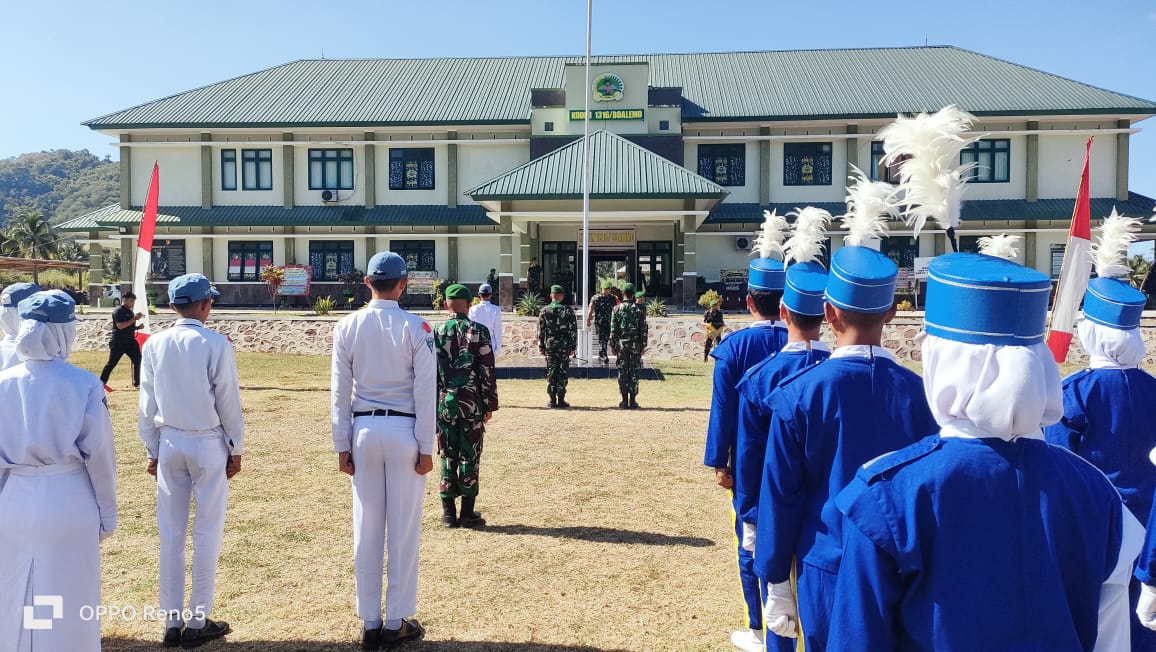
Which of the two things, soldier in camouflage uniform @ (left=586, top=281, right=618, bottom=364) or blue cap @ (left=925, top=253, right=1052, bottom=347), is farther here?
soldier in camouflage uniform @ (left=586, top=281, right=618, bottom=364)

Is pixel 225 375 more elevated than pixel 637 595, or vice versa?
pixel 225 375

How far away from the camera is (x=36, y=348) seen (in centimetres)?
349

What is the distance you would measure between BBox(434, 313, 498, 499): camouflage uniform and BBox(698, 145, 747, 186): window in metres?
26.0

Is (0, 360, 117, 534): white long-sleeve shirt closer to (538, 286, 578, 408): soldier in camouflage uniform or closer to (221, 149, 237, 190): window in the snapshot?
(538, 286, 578, 408): soldier in camouflage uniform

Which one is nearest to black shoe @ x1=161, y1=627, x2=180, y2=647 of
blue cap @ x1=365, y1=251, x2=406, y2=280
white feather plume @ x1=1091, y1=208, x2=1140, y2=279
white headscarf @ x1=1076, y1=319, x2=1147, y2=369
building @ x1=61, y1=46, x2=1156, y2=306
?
blue cap @ x1=365, y1=251, x2=406, y2=280

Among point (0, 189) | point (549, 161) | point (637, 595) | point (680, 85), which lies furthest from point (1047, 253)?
point (0, 189)

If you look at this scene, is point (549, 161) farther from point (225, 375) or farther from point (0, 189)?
point (0, 189)

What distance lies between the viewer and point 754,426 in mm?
3539

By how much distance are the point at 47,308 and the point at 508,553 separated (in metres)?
3.61

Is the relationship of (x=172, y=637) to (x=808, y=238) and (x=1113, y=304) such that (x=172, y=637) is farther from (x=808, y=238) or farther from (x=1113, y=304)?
(x=1113, y=304)

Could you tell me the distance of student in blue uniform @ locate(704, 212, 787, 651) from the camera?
14.4ft

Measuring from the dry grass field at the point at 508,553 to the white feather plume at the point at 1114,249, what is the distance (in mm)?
3040

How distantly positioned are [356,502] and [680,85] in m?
31.7

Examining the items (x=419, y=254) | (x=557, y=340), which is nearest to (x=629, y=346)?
(x=557, y=340)
